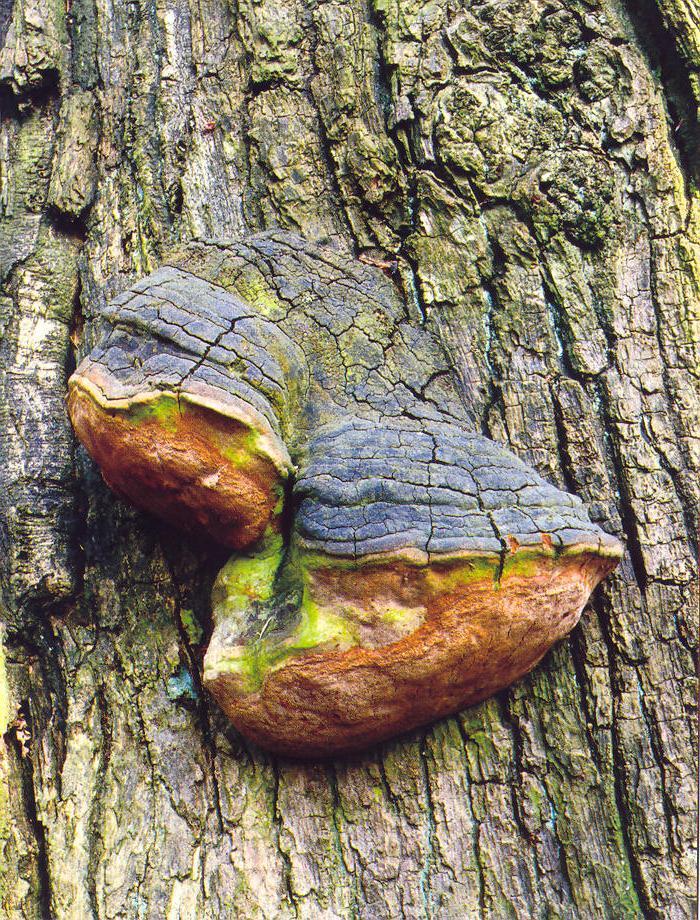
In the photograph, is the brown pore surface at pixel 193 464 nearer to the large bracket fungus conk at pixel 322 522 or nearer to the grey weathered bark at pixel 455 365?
the large bracket fungus conk at pixel 322 522

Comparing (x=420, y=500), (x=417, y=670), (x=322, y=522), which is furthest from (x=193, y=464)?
(x=417, y=670)

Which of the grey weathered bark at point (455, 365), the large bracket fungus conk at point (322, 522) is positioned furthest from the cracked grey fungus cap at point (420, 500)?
the grey weathered bark at point (455, 365)

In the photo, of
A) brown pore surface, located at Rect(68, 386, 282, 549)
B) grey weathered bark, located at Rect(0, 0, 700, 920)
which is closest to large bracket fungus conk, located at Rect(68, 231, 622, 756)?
brown pore surface, located at Rect(68, 386, 282, 549)

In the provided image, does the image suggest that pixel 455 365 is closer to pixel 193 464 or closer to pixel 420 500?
pixel 420 500

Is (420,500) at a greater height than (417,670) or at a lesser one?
greater

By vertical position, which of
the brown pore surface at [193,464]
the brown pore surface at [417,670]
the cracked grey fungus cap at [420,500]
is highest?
the brown pore surface at [193,464]

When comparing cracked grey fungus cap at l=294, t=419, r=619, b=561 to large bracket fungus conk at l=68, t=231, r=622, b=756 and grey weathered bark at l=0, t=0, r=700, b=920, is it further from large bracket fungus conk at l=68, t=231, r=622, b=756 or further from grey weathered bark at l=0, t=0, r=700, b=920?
grey weathered bark at l=0, t=0, r=700, b=920

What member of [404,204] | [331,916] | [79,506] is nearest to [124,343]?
[79,506]
